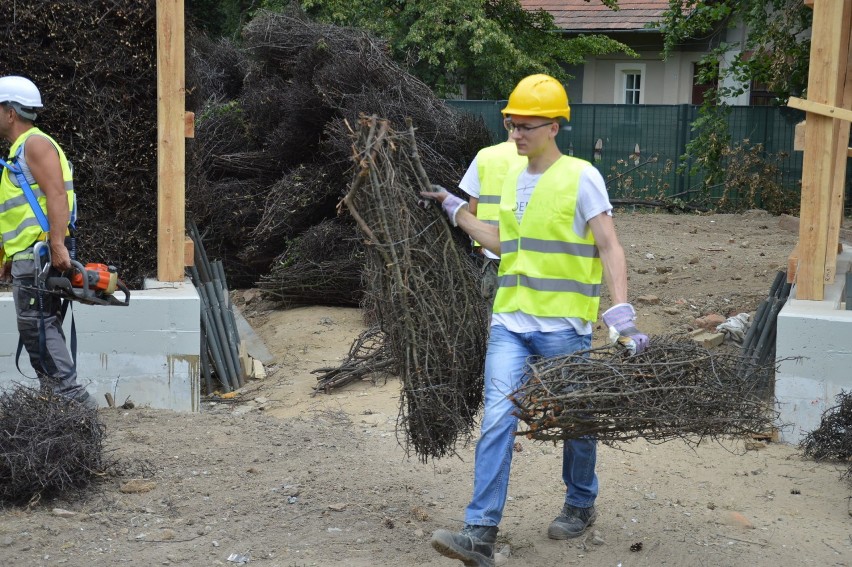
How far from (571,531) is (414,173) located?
1.88 m

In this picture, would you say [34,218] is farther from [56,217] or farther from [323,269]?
[323,269]

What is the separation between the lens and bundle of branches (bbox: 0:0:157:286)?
A: 7.53m

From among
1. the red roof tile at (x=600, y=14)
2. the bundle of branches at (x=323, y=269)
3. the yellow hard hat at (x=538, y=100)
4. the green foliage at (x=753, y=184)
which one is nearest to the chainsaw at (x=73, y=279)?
the yellow hard hat at (x=538, y=100)

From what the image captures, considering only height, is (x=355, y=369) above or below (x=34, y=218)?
below

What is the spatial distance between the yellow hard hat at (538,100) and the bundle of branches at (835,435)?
288cm

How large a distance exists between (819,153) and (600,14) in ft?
61.4

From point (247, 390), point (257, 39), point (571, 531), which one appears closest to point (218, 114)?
point (257, 39)

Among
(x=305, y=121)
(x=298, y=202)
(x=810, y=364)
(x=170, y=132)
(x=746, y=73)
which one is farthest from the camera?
(x=746, y=73)

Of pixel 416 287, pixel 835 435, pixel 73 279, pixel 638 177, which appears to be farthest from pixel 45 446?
pixel 638 177

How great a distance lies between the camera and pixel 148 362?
7.29 m

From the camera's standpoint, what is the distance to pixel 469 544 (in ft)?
14.8

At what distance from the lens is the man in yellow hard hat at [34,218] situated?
5.79 meters

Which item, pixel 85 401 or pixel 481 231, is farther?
pixel 85 401

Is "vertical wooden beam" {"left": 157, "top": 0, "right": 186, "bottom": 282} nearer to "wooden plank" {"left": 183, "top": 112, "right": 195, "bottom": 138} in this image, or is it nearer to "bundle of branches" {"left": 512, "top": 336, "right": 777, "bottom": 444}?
"wooden plank" {"left": 183, "top": 112, "right": 195, "bottom": 138}
